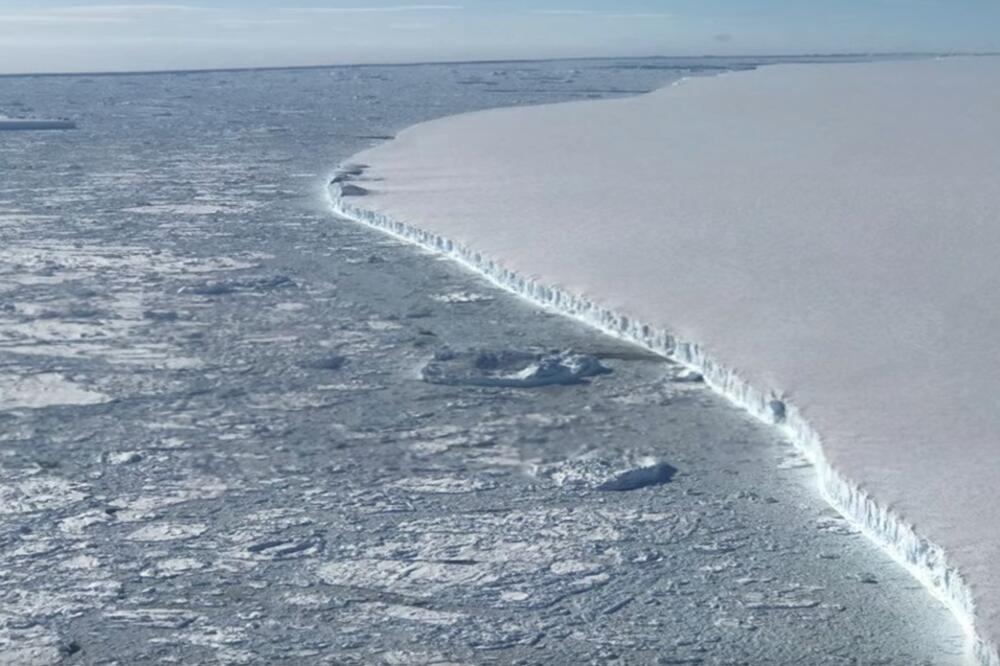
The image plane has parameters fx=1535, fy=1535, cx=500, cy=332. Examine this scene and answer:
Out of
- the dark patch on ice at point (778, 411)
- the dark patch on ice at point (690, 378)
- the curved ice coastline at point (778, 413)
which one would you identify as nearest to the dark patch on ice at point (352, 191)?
the curved ice coastline at point (778, 413)

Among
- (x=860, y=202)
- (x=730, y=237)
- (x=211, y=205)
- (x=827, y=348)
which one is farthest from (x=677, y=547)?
(x=211, y=205)

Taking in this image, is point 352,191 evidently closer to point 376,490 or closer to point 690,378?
point 690,378

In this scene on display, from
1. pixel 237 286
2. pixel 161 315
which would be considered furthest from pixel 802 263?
pixel 161 315

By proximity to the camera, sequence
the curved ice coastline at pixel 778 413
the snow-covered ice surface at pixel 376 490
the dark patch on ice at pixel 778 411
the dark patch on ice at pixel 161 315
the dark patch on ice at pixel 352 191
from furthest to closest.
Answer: the dark patch on ice at pixel 352 191
the dark patch on ice at pixel 161 315
the dark patch on ice at pixel 778 411
the curved ice coastline at pixel 778 413
the snow-covered ice surface at pixel 376 490

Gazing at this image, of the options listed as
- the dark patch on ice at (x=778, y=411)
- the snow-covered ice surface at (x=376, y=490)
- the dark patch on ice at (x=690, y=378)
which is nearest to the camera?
the snow-covered ice surface at (x=376, y=490)

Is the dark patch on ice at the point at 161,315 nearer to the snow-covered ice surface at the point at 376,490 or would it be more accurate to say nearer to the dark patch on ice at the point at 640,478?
the snow-covered ice surface at the point at 376,490

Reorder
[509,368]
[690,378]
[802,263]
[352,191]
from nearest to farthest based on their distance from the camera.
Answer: [690,378] → [509,368] → [802,263] → [352,191]

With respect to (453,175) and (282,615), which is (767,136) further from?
(282,615)
